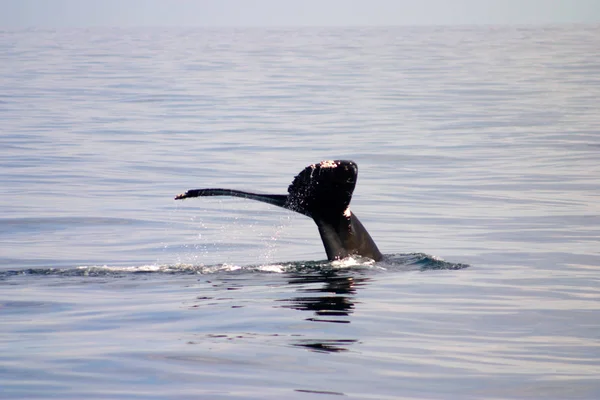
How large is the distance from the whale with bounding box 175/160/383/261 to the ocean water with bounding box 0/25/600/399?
0.25 m

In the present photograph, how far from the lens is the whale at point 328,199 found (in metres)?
A: 11.1

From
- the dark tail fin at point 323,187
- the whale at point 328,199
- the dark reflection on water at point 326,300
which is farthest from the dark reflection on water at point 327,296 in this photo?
the dark tail fin at point 323,187

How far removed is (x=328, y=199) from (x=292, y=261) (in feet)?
6.29

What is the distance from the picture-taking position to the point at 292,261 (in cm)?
1309

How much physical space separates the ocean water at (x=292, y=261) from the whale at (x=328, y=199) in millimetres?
247

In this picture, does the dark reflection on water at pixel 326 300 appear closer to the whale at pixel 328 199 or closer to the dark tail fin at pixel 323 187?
the whale at pixel 328 199

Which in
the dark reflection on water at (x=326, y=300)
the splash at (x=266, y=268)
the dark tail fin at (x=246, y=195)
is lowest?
the dark reflection on water at (x=326, y=300)

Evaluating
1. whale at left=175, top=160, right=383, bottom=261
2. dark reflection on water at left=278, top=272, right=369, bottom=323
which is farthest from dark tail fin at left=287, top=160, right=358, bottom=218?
dark reflection on water at left=278, top=272, right=369, bottom=323

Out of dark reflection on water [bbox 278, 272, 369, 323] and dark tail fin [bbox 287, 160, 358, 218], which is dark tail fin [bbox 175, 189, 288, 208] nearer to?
dark tail fin [bbox 287, 160, 358, 218]

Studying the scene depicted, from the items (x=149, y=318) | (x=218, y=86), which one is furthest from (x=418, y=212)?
(x=218, y=86)

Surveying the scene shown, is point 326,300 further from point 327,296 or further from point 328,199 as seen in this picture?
point 328,199

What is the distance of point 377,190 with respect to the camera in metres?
19.7

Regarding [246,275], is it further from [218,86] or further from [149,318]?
[218,86]

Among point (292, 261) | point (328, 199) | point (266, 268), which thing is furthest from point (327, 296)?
point (292, 261)
